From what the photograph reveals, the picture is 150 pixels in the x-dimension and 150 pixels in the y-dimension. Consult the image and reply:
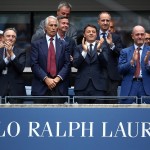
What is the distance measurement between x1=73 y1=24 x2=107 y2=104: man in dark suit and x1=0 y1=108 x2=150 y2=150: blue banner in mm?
1255

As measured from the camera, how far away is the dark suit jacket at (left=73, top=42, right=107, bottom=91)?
46.2 feet

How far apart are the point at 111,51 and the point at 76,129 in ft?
7.48

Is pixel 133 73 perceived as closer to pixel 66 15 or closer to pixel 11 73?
pixel 66 15

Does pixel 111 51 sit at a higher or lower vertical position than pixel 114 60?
higher

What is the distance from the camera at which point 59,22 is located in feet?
48.6

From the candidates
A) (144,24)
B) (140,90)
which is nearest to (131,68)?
(140,90)

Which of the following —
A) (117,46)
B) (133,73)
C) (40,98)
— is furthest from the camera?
(117,46)

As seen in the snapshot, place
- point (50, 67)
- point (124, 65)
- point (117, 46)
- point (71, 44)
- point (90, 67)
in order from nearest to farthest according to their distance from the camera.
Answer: point (124, 65) → point (50, 67) → point (90, 67) → point (71, 44) → point (117, 46)

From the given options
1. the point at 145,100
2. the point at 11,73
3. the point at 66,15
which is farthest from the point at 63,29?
the point at 145,100

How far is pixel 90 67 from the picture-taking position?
46.4 ft

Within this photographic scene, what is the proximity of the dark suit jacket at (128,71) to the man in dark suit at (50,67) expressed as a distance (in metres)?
0.88

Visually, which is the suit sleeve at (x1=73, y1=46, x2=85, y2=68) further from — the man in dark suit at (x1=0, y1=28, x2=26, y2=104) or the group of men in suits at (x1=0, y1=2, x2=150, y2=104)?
the man in dark suit at (x1=0, y1=28, x2=26, y2=104)

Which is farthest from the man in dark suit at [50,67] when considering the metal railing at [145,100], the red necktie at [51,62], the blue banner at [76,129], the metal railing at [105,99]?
the metal railing at [145,100]

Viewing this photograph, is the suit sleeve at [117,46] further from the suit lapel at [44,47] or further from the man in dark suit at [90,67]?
the suit lapel at [44,47]
